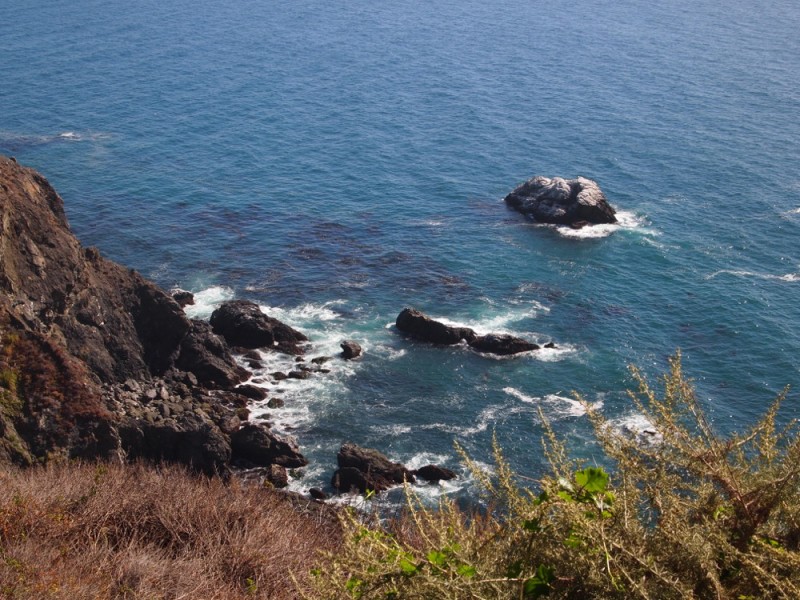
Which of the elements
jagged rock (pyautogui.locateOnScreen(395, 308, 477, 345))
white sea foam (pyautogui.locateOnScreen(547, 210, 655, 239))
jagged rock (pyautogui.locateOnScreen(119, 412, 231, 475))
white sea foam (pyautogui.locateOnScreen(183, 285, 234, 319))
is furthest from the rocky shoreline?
white sea foam (pyautogui.locateOnScreen(547, 210, 655, 239))

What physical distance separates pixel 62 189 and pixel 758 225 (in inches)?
2993

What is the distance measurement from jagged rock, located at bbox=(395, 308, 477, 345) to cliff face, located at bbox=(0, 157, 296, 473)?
14.2 meters

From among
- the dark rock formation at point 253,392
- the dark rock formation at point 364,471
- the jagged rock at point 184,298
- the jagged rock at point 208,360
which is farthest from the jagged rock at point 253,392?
the jagged rock at point 184,298

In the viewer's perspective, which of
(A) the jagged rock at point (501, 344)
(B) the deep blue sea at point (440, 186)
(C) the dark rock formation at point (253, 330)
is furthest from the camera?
(C) the dark rock formation at point (253, 330)

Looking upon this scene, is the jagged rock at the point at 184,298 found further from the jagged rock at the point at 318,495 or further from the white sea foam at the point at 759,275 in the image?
the white sea foam at the point at 759,275

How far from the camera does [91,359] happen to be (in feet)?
178

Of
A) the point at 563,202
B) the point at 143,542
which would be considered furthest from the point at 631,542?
the point at 563,202

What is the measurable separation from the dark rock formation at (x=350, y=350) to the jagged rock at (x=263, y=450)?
13.0 meters

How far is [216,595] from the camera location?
2305 cm

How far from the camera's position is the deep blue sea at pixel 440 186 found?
6225 cm

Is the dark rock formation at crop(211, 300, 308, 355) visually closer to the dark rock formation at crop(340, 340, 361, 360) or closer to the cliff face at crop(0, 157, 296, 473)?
the cliff face at crop(0, 157, 296, 473)

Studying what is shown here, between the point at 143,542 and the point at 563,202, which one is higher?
the point at 143,542

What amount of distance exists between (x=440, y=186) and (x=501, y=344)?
122ft

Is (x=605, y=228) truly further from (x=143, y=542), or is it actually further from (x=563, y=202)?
(x=143, y=542)
